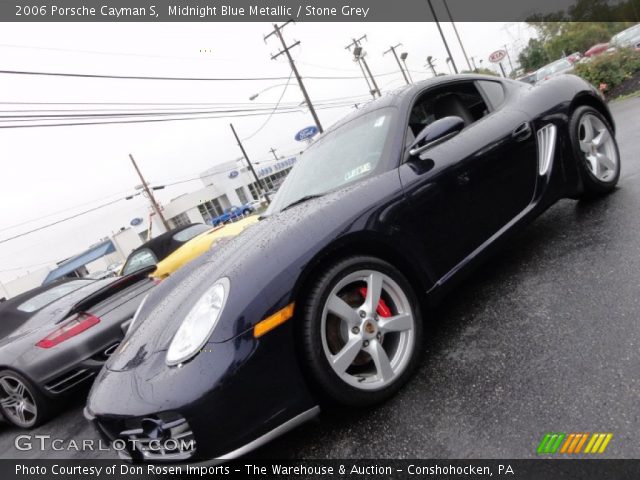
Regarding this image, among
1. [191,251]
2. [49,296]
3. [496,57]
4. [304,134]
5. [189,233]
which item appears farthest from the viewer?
[304,134]

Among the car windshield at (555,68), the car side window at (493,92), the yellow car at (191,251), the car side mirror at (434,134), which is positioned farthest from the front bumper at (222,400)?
the car windshield at (555,68)

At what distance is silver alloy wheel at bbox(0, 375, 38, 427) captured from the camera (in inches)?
139

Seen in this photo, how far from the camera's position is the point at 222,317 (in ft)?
5.46

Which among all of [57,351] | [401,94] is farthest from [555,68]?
[57,351]

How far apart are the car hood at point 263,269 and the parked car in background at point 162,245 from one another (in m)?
5.06

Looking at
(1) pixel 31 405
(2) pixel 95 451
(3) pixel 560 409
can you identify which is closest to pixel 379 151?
(3) pixel 560 409

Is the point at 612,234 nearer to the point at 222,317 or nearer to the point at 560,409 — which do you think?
the point at 560,409

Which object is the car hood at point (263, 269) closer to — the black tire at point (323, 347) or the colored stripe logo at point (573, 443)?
the black tire at point (323, 347)

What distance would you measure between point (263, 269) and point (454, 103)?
2045 millimetres

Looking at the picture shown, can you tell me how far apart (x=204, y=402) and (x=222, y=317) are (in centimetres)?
32

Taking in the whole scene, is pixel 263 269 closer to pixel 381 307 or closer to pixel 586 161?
pixel 381 307

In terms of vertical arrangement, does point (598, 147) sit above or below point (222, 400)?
below

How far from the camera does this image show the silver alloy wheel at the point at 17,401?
353 cm

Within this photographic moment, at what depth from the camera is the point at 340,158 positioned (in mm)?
2754
